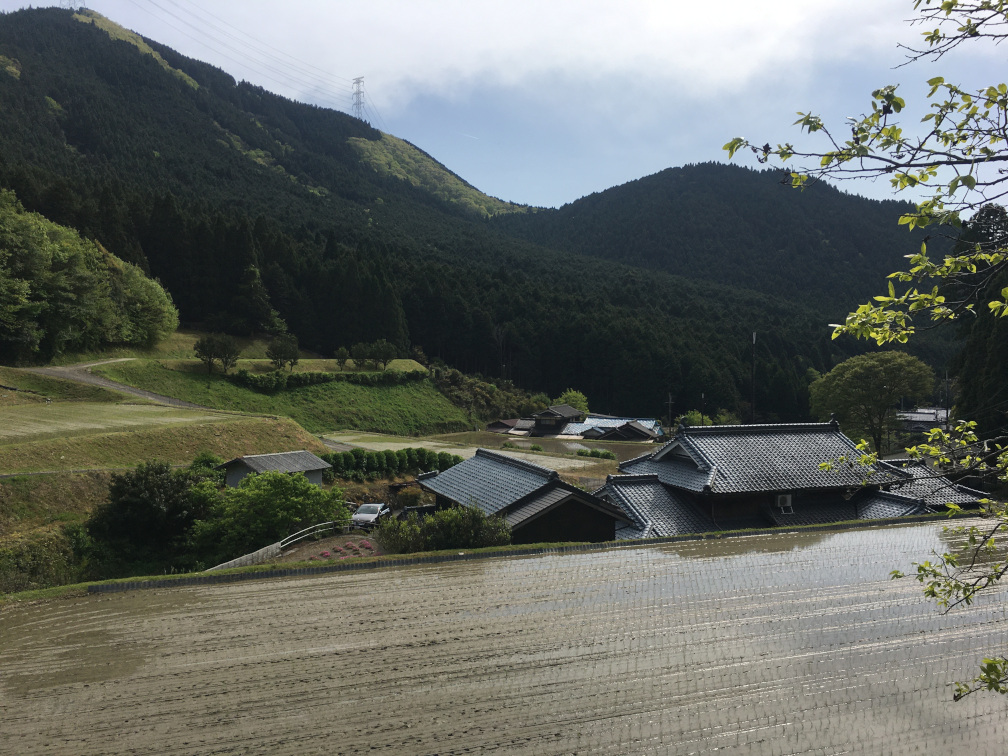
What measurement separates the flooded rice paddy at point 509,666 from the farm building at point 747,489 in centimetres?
568

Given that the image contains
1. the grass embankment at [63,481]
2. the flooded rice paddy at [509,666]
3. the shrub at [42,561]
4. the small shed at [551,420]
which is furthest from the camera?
the small shed at [551,420]

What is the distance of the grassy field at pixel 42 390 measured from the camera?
30344mm

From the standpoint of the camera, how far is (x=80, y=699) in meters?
6.42

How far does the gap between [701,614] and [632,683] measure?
243cm

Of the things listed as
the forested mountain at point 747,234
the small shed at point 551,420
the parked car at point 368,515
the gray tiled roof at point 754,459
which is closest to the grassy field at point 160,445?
the parked car at point 368,515

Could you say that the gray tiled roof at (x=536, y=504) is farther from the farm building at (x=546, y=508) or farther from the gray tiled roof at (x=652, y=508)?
the gray tiled roof at (x=652, y=508)

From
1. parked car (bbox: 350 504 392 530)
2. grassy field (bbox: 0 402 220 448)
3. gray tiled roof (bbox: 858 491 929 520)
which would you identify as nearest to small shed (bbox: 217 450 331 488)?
parked car (bbox: 350 504 392 530)

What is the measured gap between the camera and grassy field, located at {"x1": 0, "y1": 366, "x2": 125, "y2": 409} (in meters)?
30.3

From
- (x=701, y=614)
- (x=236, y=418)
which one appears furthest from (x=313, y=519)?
(x=236, y=418)

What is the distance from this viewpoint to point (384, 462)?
102 ft

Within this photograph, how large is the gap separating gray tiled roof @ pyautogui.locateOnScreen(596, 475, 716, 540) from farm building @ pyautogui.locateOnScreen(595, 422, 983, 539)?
0.09ft

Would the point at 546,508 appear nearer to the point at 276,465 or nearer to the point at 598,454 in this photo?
the point at 276,465

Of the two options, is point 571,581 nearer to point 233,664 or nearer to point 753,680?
point 753,680

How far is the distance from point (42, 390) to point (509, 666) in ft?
119
